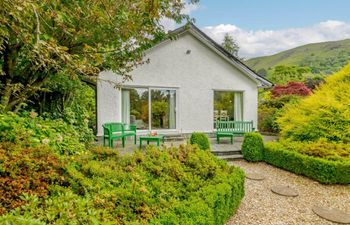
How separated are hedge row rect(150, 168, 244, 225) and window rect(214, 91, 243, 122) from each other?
8.18 meters

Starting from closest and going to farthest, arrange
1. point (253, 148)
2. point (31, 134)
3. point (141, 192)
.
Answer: point (141, 192), point (31, 134), point (253, 148)

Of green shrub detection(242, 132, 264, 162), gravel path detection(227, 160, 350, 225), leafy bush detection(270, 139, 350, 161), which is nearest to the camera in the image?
gravel path detection(227, 160, 350, 225)

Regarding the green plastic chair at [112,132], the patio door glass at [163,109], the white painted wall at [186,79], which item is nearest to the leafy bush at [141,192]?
the green plastic chair at [112,132]

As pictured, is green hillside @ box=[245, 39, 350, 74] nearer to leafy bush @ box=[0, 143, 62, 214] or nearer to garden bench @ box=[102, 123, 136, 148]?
garden bench @ box=[102, 123, 136, 148]

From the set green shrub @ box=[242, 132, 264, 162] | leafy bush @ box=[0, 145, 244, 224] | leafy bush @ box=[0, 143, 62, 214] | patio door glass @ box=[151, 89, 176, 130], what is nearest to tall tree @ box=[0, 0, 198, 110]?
leafy bush @ box=[0, 143, 62, 214]

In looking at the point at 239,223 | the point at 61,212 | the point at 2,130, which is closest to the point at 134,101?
the point at 2,130

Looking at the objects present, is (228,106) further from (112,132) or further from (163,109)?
(112,132)

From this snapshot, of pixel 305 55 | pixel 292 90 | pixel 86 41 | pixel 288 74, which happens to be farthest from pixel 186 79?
pixel 305 55

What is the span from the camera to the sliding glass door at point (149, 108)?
10898 millimetres

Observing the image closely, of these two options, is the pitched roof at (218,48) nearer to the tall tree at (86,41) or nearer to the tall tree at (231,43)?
the tall tree at (86,41)

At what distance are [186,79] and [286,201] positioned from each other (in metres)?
7.90

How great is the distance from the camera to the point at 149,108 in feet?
36.5

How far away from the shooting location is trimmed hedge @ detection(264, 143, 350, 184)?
19.9 feet

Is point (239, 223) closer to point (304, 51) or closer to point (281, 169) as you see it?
point (281, 169)
